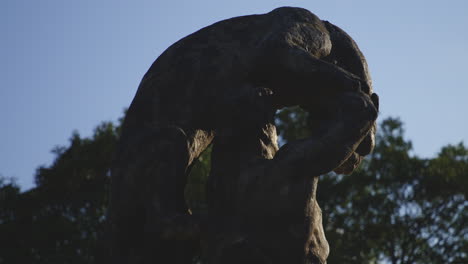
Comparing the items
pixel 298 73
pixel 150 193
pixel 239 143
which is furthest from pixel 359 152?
pixel 150 193

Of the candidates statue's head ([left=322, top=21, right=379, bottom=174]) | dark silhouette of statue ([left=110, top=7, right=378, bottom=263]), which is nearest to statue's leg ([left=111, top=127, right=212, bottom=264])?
dark silhouette of statue ([left=110, top=7, right=378, bottom=263])

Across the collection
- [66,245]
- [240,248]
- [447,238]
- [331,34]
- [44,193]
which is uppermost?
[331,34]

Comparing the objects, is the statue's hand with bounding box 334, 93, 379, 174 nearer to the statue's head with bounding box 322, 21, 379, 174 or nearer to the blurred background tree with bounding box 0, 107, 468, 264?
the statue's head with bounding box 322, 21, 379, 174

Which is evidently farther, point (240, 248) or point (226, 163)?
point (226, 163)

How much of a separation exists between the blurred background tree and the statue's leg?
42.1 ft

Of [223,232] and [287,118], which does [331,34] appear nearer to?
[223,232]

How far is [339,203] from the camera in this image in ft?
70.1

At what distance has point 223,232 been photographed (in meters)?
4.80

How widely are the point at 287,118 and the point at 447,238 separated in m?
5.91

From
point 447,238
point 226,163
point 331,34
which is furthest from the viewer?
point 447,238

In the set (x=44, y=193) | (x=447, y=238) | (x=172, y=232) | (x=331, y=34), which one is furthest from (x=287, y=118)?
(x=172, y=232)

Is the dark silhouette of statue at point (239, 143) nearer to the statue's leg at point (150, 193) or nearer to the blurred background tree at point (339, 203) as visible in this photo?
the statue's leg at point (150, 193)

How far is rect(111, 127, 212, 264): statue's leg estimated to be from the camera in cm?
492

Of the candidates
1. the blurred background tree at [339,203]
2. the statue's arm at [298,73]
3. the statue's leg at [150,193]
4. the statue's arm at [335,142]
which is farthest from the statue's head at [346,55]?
the blurred background tree at [339,203]
